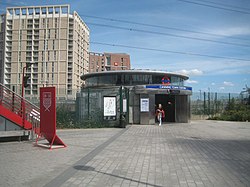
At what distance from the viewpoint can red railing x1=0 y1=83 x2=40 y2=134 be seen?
10991 millimetres

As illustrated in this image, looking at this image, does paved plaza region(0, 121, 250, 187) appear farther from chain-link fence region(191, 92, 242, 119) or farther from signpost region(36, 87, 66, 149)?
chain-link fence region(191, 92, 242, 119)

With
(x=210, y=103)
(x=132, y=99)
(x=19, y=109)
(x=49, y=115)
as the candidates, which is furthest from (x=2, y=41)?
(x=49, y=115)

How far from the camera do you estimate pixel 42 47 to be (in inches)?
4171

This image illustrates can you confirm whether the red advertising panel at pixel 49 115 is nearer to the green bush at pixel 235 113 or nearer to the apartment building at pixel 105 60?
the green bush at pixel 235 113

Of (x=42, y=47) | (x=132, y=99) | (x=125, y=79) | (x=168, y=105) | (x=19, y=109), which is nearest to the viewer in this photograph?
(x=19, y=109)

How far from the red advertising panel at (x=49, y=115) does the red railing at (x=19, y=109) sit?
1683mm

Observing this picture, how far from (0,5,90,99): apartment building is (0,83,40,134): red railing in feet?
299

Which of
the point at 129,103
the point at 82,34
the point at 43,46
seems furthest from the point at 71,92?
the point at 82,34

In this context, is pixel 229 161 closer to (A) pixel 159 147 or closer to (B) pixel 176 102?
(A) pixel 159 147

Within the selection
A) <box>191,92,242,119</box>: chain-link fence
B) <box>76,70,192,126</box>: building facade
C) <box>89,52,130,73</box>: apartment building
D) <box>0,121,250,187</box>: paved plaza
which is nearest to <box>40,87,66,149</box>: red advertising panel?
<box>0,121,250,187</box>: paved plaza

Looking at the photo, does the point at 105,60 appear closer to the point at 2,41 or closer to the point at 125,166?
the point at 2,41

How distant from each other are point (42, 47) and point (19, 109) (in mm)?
101431

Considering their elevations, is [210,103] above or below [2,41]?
below

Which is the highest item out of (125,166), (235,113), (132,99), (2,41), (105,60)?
Answer: (2,41)
